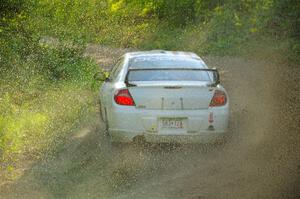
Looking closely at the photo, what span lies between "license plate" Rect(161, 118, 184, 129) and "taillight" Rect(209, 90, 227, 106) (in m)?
0.55

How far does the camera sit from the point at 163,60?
980cm

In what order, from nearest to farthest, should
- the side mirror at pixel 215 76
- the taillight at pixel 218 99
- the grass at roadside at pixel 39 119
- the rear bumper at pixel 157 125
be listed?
the rear bumper at pixel 157 125 < the taillight at pixel 218 99 < the side mirror at pixel 215 76 < the grass at roadside at pixel 39 119

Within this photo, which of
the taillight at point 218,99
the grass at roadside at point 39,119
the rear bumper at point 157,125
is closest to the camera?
the rear bumper at point 157,125

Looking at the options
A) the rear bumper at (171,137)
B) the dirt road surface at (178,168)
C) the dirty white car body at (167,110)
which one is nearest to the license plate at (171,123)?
the dirty white car body at (167,110)

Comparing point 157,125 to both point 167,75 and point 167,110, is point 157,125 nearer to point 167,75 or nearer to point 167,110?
point 167,110

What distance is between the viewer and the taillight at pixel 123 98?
28.4 ft

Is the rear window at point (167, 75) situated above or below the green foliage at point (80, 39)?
above

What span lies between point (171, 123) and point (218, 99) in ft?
2.71

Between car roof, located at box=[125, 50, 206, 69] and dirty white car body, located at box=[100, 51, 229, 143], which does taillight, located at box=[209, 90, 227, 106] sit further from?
car roof, located at box=[125, 50, 206, 69]

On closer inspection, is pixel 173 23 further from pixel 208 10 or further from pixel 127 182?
pixel 127 182

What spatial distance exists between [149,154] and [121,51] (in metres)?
16.8

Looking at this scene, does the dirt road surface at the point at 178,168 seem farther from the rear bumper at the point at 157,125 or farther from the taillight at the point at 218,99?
the taillight at the point at 218,99

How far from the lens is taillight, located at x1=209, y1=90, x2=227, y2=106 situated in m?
8.77

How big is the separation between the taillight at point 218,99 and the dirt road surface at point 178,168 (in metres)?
0.79
